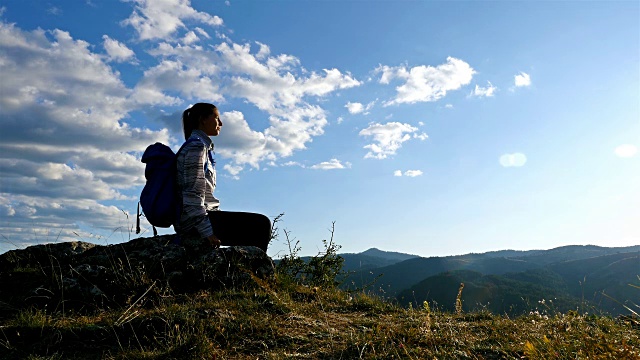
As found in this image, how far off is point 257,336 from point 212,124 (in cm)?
298

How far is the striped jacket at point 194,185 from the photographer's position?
544 cm

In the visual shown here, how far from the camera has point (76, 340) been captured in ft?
13.0

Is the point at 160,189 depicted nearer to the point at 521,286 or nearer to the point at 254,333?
the point at 254,333

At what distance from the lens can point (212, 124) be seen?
19.3 ft

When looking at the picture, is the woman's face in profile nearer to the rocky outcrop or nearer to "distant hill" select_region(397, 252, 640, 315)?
the rocky outcrop

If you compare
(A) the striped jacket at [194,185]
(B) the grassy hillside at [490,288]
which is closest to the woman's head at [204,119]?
(A) the striped jacket at [194,185]

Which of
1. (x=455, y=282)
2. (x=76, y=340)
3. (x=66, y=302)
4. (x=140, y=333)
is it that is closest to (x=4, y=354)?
(x=76, y=340)

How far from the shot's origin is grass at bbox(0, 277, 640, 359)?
3.70 meters

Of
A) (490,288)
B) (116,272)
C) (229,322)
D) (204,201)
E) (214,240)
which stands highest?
(204,201)

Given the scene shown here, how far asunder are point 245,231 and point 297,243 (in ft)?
7.52

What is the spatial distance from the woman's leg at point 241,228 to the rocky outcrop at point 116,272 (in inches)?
4.9

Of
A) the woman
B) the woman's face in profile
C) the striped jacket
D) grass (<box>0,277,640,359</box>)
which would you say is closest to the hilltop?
grass (<box>0,277,640,359</box>)

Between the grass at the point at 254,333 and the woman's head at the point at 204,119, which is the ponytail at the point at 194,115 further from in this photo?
the grass at the point at 254,333

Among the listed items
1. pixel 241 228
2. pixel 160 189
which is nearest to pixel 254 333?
pixel 241 228
